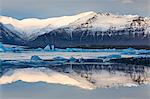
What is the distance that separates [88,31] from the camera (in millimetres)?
2922

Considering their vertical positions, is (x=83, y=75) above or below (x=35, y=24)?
below

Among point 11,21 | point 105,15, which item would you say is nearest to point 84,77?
point 105,15

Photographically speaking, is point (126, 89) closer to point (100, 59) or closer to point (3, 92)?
point (100, 59)

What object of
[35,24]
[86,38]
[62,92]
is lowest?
[62,92]

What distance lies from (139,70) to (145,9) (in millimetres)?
524

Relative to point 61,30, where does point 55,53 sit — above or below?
below

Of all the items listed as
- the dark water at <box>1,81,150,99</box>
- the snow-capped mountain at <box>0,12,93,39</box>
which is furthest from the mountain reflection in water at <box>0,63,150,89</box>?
the snow-capped mountain at <box>0,12,93,39</box>

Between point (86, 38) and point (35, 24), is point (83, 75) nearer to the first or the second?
point (86, 38)

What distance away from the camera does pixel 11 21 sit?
2.89 metres

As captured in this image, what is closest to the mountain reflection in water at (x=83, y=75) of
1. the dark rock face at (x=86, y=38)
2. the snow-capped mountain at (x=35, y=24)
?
the dark rock face at (x=86, y=38)

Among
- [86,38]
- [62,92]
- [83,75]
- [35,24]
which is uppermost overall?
[35,24]

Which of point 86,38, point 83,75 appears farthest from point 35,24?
point 83,75

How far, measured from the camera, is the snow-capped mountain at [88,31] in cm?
290

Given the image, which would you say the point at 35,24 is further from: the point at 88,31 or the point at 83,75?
the point at 83,75
